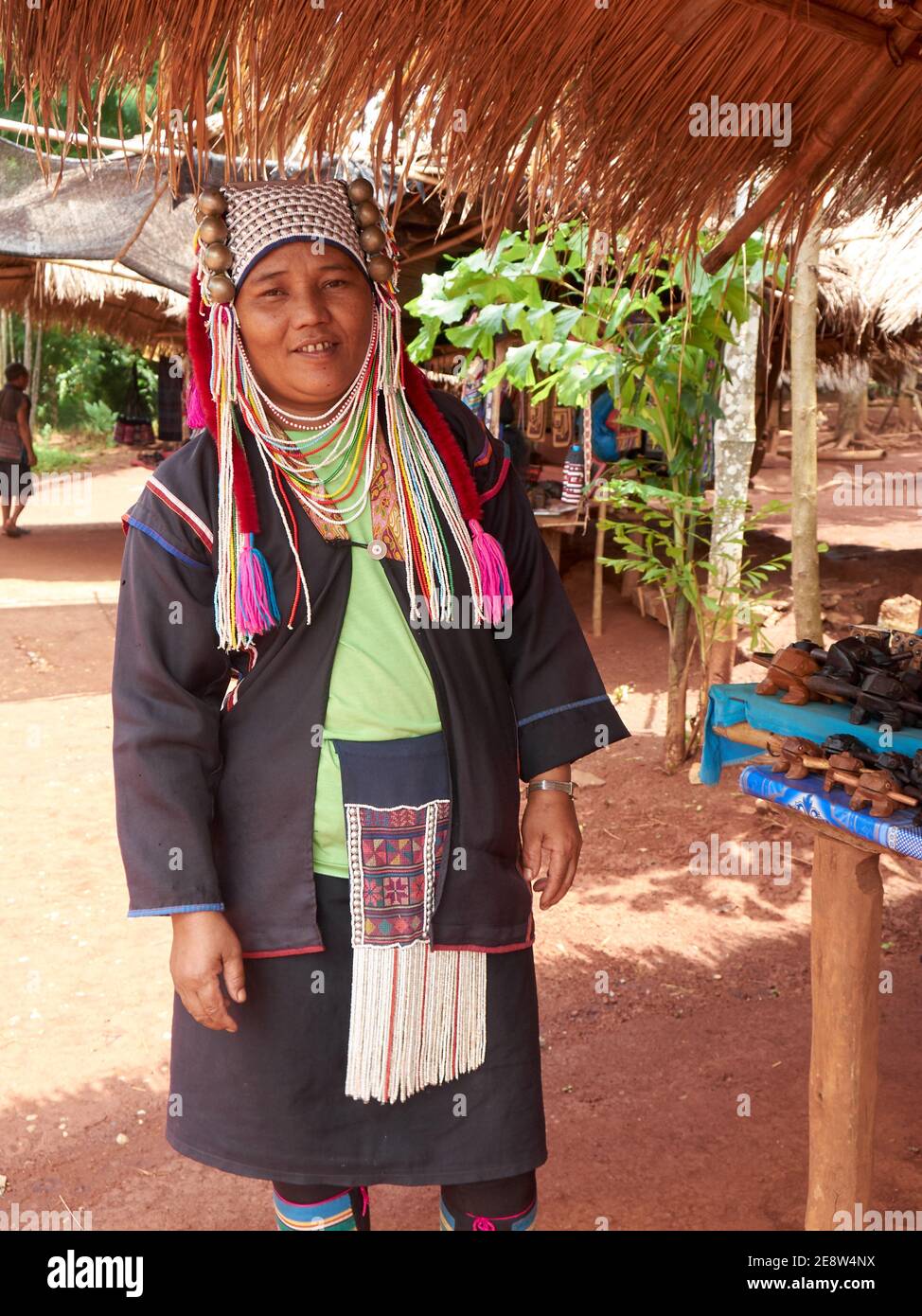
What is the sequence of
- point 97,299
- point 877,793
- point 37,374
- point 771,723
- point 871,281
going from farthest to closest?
1. point 37,374
2. point 97,299
3. point 871,281
4. point 771,723
5. point 877,793

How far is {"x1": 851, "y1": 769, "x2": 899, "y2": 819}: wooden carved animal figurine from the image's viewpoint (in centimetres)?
228

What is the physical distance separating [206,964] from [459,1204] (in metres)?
0.64

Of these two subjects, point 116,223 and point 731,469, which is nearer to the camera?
point 731,469

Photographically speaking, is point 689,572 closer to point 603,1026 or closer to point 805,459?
point 805,459

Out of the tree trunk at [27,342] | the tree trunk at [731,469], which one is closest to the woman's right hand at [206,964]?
the tree trunk at [731,469]

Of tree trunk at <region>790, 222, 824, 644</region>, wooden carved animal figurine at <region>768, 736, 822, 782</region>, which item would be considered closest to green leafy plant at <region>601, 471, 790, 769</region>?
tree trunk at <region>790, 222, 824, 644</region>

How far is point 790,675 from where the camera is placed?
113 inches

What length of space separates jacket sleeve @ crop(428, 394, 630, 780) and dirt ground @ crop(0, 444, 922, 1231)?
1.30 meters

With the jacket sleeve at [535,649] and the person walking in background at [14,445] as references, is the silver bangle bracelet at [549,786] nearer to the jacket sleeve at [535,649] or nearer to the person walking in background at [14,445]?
the jacket sleeve at [535,649]

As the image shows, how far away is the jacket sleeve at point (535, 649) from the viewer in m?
2.22

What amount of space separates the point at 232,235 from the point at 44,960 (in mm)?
2960

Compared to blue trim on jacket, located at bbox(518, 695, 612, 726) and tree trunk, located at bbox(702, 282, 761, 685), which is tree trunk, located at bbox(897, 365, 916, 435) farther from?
blue trim on jacket, located at bbox(518, 695, 612, 726)

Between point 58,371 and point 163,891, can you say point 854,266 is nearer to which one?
point 163,891

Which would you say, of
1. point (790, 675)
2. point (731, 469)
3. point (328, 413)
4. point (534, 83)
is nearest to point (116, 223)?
point (731, 469)
